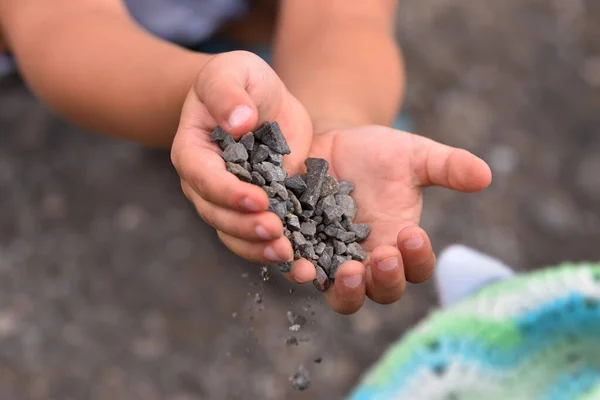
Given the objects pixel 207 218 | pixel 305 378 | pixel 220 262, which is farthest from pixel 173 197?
pixel 207 218

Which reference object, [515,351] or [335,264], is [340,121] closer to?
[335,264]

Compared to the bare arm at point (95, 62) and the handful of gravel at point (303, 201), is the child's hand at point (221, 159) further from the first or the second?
the bare arm at point (95, 62)

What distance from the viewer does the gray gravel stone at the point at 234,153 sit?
0.41 m

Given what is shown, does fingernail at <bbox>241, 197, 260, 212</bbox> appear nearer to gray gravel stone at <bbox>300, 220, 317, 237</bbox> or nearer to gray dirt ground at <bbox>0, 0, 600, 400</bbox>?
gray gravel stone at <bbox>300, 220, 317, 237</bbox>

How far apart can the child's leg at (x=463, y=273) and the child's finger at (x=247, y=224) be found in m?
0.51

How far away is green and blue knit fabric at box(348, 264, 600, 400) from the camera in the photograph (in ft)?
2.33

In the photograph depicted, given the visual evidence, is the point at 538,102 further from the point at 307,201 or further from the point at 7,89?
the point at 7,89

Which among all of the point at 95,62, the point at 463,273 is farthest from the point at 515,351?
the point at 95,62

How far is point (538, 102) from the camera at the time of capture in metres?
1.12

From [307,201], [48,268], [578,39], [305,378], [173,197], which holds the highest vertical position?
[307,201]

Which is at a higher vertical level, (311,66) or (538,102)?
(311,66)

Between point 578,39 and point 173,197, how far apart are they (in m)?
0.79

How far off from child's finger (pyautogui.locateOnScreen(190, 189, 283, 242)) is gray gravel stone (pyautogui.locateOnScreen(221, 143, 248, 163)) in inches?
1.3

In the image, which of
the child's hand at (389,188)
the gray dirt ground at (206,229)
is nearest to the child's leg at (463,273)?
the gray dirt ground at (206,229)
